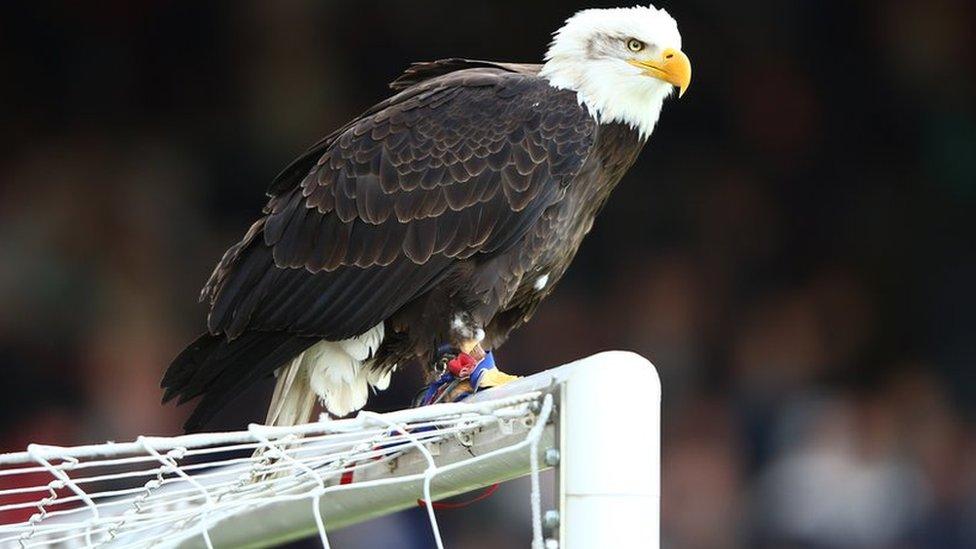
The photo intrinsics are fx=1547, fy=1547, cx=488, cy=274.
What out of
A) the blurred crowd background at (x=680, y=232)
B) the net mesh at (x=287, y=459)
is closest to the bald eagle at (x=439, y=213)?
the net mesh at (x=287, y=459)

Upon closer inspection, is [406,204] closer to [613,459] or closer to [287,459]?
[287,459]

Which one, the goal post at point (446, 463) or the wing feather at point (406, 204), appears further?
the wing feather at point (406, 204)

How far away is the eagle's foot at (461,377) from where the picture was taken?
263 cm

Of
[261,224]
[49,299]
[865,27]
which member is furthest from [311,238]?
[865,27]

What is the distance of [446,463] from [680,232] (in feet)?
10.6

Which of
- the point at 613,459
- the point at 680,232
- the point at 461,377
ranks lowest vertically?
the point at 680,232

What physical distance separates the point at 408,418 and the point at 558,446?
21cm

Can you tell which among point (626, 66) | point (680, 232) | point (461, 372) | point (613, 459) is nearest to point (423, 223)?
point (461, 372)

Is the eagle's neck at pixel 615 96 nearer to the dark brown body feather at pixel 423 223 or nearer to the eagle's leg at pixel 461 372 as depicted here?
the dark brown body feather at pixel 423 223

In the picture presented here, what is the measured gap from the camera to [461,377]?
267 cm

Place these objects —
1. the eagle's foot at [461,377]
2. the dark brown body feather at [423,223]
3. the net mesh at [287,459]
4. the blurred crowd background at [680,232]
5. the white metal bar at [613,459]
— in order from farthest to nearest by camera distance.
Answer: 1. the blurred crowd background at [680,232]
2. the dark brown body feather at [423,223]
3. the eagle's foot at [461,377]
4. the net mesh at [287,459]
5. the white metal bar at [613,459]

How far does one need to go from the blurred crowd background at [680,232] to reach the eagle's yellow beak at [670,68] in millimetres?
1827

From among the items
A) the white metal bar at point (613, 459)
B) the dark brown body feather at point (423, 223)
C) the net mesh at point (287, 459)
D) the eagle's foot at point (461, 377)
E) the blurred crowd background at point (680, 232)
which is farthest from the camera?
the blurred crowd background at point (680, 232)

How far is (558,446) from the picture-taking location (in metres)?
1.58
